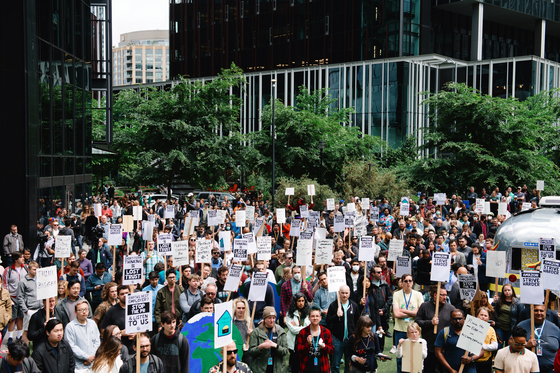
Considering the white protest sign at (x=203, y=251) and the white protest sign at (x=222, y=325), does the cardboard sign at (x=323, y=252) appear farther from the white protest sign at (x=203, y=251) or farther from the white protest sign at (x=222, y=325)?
the white protest sign at (x=222, y=325)

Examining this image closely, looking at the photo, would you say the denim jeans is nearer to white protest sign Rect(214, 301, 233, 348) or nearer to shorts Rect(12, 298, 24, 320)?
white protest sign Rect(214, 301, 233, 348)

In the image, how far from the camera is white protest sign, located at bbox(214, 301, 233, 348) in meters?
7.05

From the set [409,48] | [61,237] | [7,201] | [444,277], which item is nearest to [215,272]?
[61,237]

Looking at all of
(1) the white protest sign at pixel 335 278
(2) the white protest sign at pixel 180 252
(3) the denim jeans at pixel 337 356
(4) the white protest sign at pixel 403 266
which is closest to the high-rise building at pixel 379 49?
(4) the white protest sign at pixel 403 266

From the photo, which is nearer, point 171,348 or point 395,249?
point 171,348

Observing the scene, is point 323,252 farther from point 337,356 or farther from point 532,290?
point 532,290

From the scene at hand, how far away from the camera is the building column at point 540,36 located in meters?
56.1

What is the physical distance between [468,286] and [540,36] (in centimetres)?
5396

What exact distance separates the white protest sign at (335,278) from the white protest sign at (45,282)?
4482 millimetres

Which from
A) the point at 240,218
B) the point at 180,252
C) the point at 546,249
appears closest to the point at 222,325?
the point at 180,252

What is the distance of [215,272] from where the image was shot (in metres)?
12.0

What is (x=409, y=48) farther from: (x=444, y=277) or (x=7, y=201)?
(x=444, y=277)

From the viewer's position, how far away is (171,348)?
746 cm

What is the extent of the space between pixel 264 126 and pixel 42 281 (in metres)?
26.7
